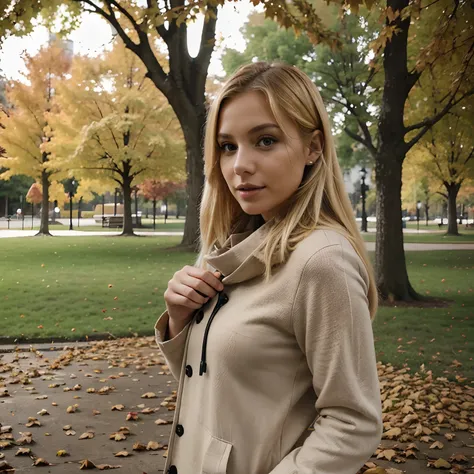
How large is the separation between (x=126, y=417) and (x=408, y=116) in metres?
12.4

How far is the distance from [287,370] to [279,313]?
0.14 m

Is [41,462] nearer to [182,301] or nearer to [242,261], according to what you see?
[182,301]

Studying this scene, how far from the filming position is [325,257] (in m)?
1.23

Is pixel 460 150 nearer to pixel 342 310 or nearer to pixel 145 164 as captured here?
pixel 145 164

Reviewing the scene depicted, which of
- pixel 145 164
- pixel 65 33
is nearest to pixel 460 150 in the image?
pixel 145 164

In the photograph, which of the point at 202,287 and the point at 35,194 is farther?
the point at 35,194

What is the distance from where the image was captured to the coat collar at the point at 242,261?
1.34 m

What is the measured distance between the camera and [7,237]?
15.9 m

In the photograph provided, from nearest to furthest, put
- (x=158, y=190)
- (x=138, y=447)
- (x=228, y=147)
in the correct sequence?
(x=228, y=147), (x=138, y=447), (x=158, y=190)

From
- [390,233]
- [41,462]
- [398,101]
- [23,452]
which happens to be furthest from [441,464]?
[398,101]

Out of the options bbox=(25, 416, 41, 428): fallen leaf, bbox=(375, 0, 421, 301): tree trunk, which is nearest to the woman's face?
bbox=(25, 416, 41, 428): fallen leaf

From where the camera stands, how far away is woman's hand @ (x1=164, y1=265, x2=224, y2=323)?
1424mm

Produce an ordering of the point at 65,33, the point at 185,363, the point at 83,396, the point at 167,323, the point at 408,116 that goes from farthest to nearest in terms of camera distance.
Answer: the point at 408,116
the point at 65,33
the point at 83,396
the point at 167,323
the point at 185,363

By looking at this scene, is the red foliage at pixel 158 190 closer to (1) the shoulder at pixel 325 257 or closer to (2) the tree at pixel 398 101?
(2) the tree at pixel 398 101
